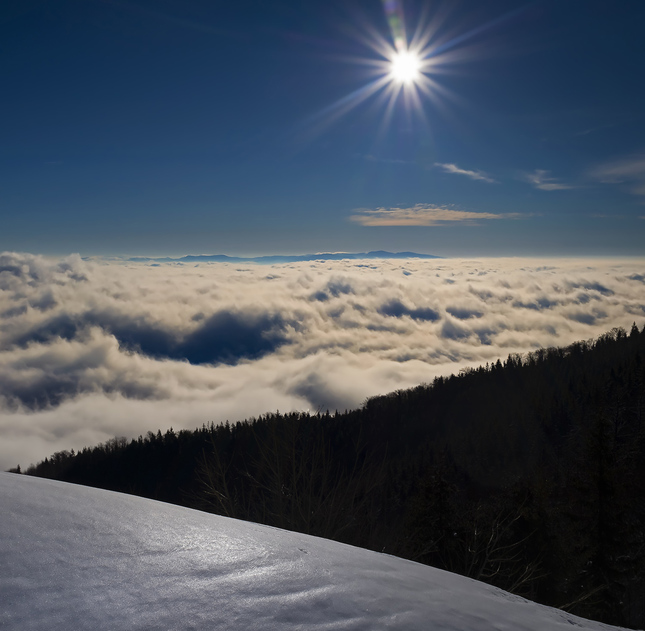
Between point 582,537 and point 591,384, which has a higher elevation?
point 591,384

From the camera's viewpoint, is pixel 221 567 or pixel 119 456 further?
pixel 119 456

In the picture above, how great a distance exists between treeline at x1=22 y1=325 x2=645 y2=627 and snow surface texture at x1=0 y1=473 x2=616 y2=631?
310 cm

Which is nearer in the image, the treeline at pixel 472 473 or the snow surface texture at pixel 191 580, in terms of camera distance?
the snow surface texture at pixel 191 580

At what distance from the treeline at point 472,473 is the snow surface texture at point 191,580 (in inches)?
122

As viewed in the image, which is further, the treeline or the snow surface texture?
the treeline

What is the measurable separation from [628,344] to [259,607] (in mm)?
143774

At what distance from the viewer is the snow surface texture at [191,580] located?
2.22 m

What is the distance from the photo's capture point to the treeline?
12398 millimetres

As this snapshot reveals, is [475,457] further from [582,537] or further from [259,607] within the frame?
[259,607]

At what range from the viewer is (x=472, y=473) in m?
74.4

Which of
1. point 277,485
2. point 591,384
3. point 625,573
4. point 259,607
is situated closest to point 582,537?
point 625,573

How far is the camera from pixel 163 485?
321 ft

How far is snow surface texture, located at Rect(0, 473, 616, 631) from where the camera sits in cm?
222

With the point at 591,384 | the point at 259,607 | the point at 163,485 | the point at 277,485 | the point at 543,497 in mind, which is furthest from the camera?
the point at 163,485
